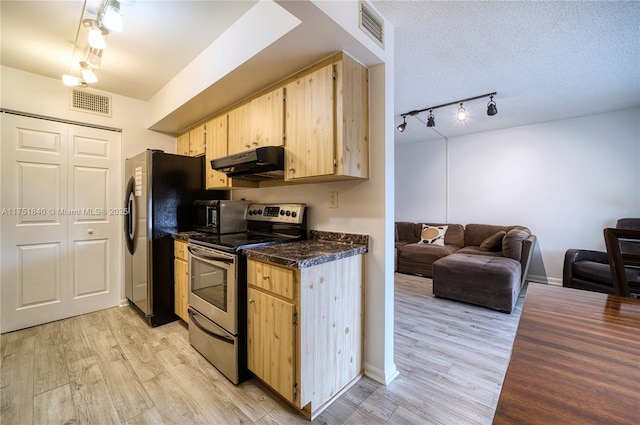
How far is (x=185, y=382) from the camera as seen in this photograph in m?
1.83

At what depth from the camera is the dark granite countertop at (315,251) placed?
147 centimetres

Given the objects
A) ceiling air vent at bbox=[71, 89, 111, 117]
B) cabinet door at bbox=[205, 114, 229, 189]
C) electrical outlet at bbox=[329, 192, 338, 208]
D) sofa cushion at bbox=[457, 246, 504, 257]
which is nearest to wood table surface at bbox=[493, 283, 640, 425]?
electrical outlet at bbox=[329, 192, 338, 208]

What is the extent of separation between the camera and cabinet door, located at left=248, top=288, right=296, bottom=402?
1.49 meters

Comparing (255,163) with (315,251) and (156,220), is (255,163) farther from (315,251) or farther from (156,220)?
(156,220)

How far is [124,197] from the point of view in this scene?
3.20 meters

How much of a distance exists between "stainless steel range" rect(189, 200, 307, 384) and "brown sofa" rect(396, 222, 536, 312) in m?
2.22

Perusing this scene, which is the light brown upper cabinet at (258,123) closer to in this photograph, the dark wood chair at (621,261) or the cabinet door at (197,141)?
the cabinet door at (197,141)

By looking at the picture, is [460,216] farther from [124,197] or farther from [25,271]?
[25,271]

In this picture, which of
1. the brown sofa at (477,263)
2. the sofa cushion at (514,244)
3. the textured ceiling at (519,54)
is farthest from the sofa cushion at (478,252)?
the textured ceiling at (519,54)

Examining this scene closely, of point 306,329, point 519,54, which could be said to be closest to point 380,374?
point 306,329

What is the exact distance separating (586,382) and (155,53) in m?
3.32

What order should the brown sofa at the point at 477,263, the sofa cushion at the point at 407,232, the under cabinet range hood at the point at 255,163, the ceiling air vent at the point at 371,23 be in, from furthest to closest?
the sofa cushion at the point at 407,232, the brown sofa at the point at 477,263, the under cabinet range hood at the point at 255,163, the ceiling air vent at the point at 371,23

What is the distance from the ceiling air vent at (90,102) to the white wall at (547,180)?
207 inches

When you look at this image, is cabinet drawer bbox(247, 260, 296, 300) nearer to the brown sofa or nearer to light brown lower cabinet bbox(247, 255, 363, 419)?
light brown lower cabinet bbox(247, 255, 363, 419)
